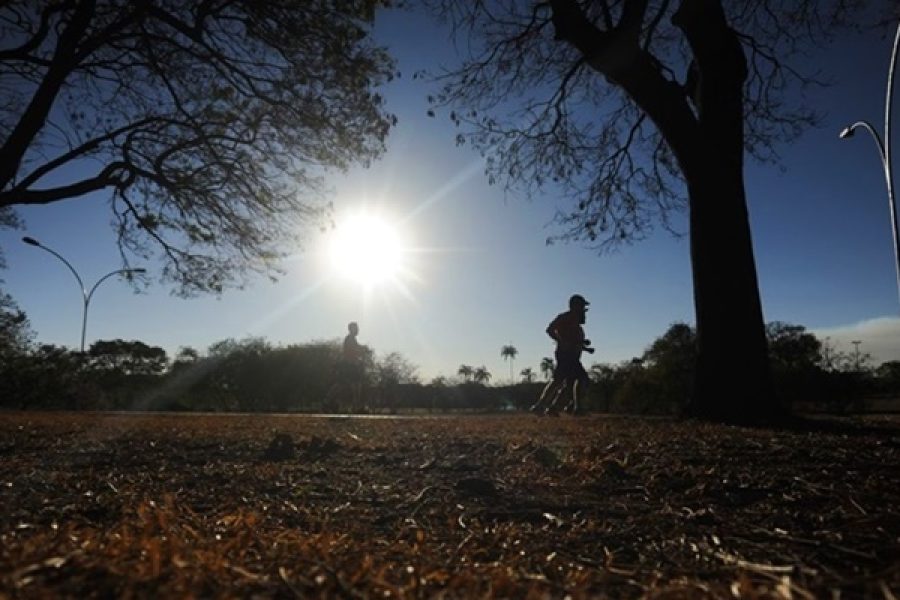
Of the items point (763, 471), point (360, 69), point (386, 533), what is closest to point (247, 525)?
point (386, 533)

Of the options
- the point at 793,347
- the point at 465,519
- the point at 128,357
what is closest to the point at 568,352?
the point at 465,519

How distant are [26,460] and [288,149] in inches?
289

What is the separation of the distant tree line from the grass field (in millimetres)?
19717

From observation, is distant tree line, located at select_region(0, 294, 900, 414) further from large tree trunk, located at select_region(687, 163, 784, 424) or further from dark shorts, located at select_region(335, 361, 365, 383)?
large tree trunk, located at select_region(687, 163, 784, 424)

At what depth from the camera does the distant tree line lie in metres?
30.7

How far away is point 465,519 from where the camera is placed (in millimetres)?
2479

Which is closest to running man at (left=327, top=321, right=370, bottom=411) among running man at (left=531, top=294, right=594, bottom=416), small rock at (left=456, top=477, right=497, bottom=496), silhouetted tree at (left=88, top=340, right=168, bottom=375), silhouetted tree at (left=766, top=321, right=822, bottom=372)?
running man at (left=531, top=294, right=594, bottom=416)

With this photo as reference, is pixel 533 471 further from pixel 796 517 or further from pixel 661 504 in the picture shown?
pixel 796 517

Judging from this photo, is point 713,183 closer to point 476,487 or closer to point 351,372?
point 476,487

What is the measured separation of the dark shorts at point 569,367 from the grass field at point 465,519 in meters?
5.73

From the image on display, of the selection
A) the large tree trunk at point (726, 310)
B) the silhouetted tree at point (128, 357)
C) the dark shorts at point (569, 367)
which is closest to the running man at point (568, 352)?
the dark shorts at point (569, 367)

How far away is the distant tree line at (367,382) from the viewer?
101 ft

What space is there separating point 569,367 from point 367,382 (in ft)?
63.1

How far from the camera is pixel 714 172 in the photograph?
734cm
